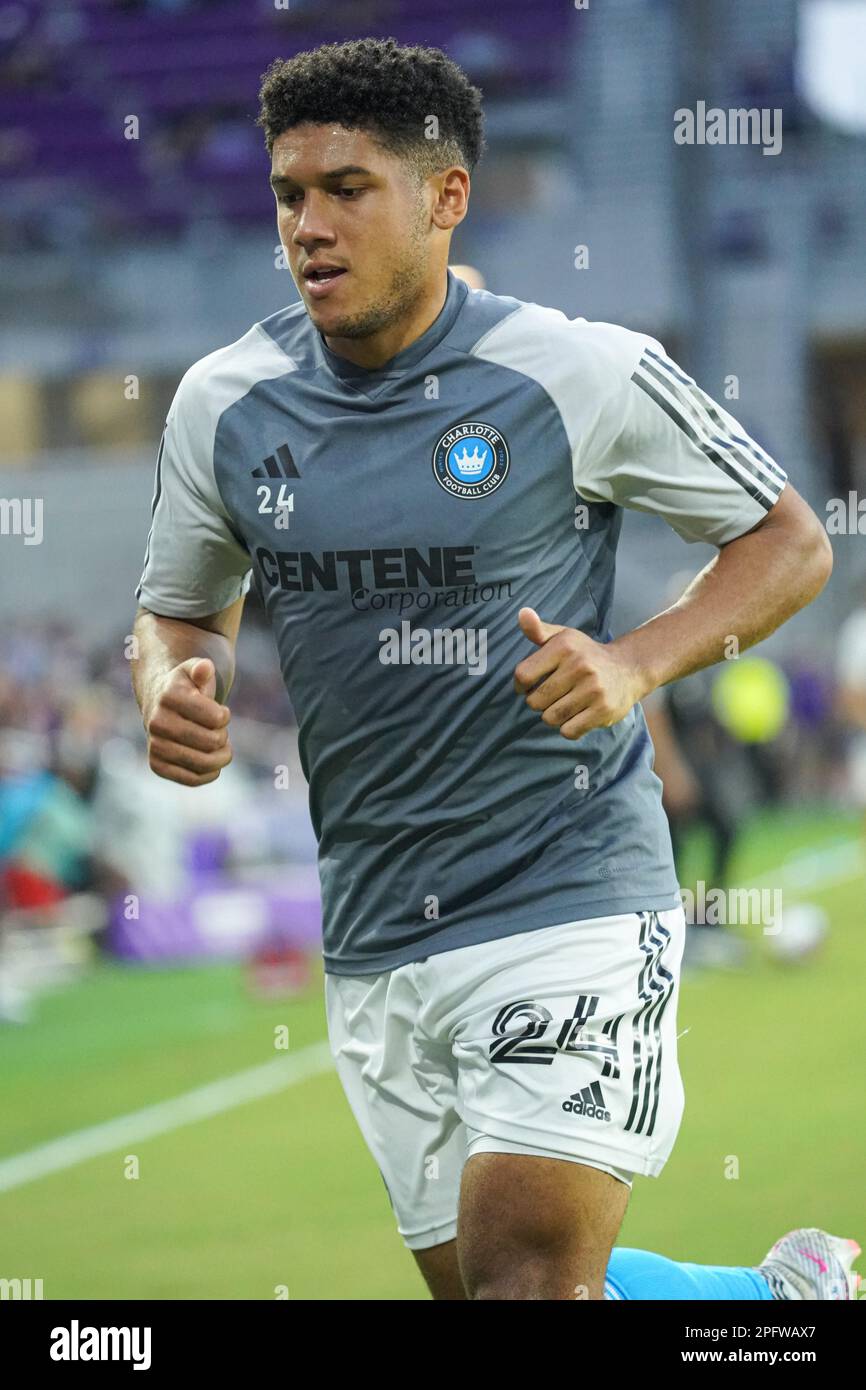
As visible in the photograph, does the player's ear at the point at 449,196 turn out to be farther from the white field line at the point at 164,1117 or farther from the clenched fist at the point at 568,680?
the white field line at the point at 164,1117

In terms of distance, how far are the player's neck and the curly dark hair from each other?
0.19 m

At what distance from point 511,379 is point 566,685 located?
0.59 metres

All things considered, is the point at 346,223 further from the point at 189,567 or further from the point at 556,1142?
the point at 556,1142

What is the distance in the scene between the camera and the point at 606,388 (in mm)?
2906

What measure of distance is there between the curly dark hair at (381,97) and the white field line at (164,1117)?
421 cm

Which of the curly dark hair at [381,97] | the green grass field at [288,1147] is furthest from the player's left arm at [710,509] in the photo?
the green grass field at [288,1147]

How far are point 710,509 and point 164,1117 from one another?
473 centimetres

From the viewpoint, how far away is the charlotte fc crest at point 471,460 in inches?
113

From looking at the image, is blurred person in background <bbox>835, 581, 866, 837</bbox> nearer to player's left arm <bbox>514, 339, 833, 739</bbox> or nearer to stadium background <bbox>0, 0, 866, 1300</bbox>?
stadium background <bbox>0, 0, 866, 1300</bbox>

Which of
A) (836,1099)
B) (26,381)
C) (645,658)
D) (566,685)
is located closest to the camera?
(566,685)

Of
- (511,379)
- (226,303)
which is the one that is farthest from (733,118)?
(511,379)

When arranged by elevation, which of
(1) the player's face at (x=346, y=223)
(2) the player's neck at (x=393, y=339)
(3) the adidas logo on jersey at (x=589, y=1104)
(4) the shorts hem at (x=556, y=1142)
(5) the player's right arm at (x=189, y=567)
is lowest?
(4) the shorts hem at (x=556, y=1142)

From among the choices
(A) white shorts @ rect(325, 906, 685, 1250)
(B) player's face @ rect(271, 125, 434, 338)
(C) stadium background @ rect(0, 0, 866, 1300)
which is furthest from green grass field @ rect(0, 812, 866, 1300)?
(B) player's face @ rect(271, 125, 434, 338)
